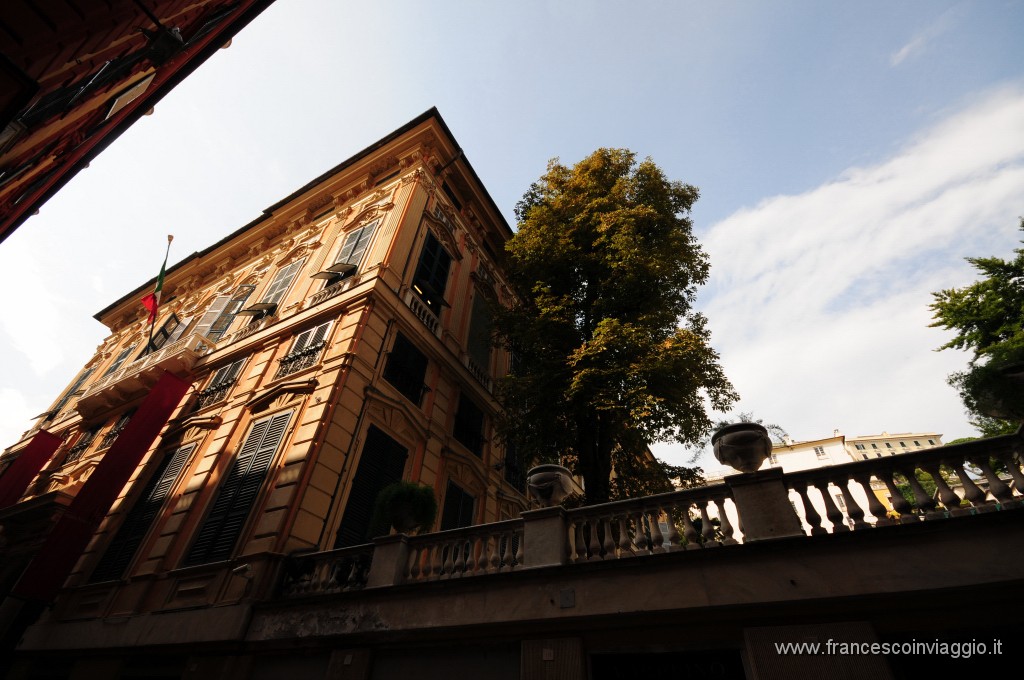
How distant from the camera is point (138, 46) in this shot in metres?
8.62

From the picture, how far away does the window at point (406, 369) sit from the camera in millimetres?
11594

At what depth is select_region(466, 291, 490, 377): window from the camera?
49.2ft

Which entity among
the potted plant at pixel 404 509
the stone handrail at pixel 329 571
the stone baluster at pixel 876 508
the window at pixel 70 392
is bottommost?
the stone baluster at pixel 876 508

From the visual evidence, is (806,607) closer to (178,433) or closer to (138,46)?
(138,46)

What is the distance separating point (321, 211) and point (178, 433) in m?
9.54

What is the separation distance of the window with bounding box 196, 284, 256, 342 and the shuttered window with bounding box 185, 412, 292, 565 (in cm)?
653

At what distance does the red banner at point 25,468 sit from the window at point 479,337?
16.2 m

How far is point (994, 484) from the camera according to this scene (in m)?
4.49

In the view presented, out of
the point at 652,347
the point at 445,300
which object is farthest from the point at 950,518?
the point at 445,300

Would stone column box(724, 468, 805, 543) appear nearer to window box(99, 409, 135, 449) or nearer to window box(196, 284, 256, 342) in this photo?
window box(196, 284, 256, 342)

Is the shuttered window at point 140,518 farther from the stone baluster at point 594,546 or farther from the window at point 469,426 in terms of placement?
the stone baluster at point 594,546

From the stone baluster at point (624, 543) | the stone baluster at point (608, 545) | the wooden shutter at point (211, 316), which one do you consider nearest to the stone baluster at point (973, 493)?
the stone baluster at point (624, 543)

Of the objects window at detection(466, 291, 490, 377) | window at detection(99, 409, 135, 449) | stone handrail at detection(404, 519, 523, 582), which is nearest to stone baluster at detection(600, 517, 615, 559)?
stone handrail at detection(404, 519, 523, 582)

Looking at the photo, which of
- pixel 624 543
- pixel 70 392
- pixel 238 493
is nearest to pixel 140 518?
pixel 238 493
